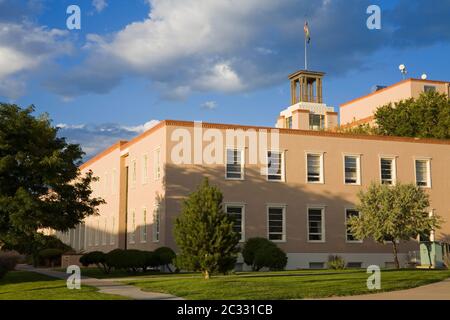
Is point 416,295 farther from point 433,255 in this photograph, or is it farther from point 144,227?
point 144,227

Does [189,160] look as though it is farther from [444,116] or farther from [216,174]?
[444,116]

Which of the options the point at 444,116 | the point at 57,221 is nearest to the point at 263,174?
the point at 57,221

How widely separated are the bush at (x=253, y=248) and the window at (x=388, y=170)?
11.2m

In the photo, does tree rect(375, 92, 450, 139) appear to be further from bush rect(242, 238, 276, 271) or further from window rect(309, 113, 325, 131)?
window rect(309, 113, 325, 131)

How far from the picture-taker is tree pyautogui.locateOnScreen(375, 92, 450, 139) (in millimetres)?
57547

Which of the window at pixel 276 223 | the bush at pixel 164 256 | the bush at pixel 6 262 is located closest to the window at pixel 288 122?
the window at pixel 276 223

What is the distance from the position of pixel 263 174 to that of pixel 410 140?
38.6 ft

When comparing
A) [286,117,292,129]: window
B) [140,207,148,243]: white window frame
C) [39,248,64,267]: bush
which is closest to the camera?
[140,207,148,243]: white window frame

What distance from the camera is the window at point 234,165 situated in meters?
39.7

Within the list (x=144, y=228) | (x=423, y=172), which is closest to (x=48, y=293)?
(x=144, y=228)

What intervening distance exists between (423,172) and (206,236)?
2493 cm

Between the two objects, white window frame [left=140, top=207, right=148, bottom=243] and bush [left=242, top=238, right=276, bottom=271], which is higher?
white window frame [left=140, top=207, right=148, bottom=243]

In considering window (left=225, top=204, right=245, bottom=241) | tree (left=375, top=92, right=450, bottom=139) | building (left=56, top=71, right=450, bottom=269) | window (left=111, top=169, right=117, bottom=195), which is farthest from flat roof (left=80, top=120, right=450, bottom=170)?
tree (left=375, top=92, right=450, bottom=139)

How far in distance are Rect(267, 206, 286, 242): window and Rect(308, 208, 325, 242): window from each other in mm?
1928
